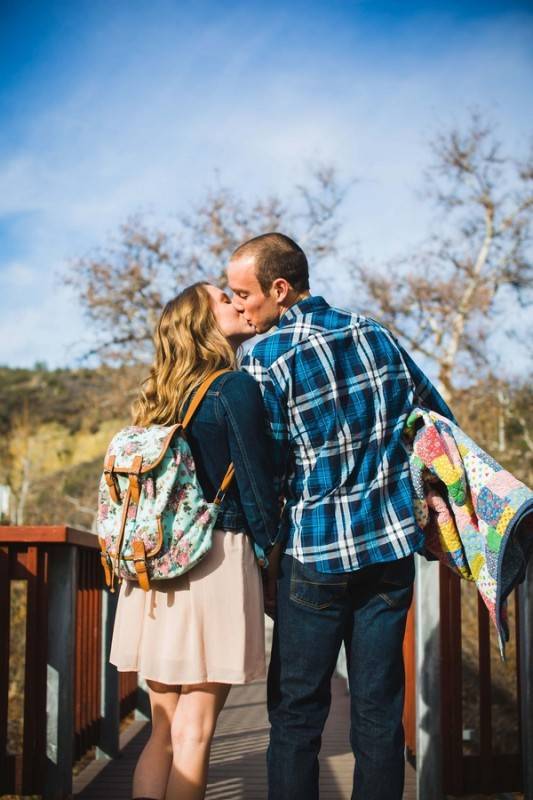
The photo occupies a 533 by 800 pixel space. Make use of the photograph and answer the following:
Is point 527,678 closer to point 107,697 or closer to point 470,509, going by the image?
point 470,509

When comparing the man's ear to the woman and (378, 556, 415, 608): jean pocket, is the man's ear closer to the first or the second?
the woman

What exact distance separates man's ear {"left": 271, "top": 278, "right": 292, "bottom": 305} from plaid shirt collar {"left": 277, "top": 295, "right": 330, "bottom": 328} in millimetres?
53

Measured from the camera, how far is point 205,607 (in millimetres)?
2041

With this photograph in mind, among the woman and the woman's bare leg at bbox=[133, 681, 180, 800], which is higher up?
the woman

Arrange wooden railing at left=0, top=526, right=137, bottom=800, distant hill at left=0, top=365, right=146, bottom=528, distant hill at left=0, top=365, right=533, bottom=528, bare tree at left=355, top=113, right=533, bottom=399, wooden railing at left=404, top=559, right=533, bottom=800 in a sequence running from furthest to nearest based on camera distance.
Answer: distant hill at left=0, top=365, right=146, bottom=528
bare tree at left=355, top=113, right=533, bottom=399
distant hill at left=0, top=365, right=533, bottom=528
wooden railing at left=404, top=559, right=533, bottom=800
wooden railing at left=0, top=526, right=137, bottom=800

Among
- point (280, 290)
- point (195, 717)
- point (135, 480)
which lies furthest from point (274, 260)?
point (195, 717)

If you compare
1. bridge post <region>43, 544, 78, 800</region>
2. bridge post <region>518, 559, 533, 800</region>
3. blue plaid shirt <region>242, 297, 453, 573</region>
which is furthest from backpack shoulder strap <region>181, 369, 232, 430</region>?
bridge post <region>518, 559, 533, 800</region>

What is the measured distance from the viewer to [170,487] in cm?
204

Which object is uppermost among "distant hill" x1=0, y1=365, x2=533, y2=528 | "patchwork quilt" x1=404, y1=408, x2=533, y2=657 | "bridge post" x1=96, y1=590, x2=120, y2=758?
"distant hill" x1=0, y1=365, x2=533, y2=528

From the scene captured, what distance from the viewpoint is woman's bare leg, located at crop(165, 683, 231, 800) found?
2010 mm

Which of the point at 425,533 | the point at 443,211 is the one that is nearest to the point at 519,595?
the point at 425,533

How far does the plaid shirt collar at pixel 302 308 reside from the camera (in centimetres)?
216

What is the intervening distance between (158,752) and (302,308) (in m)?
1.13

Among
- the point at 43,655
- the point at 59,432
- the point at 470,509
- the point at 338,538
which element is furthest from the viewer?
the point at 59,432
